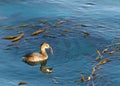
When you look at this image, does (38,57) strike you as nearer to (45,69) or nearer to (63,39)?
(45,69)

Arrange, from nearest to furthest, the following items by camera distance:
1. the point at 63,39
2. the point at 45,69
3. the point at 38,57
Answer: the point at 45,69 → the point at 38,57 → the point at 63,39

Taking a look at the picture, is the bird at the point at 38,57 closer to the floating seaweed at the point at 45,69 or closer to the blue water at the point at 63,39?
the blue water at the point at 63,39

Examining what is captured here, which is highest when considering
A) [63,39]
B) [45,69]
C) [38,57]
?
[63,39]

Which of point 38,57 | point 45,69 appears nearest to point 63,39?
point 38,57

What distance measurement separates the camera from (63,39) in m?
18.6

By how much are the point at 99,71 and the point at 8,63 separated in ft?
11.7

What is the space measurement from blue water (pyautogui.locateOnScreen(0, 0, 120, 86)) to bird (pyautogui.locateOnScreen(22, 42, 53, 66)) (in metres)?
0.25

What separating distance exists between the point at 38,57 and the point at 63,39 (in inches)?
72.0

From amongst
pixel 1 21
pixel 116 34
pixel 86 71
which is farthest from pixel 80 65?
pixel 1 21

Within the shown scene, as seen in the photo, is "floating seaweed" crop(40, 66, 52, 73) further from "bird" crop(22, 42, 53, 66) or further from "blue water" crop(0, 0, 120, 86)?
"bird" crop(22, 42, 53, 66)

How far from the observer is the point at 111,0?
78.7 feet

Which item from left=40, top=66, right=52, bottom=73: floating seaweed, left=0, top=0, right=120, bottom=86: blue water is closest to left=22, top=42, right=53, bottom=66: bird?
left=0, top=0, right=120, bottom=86: blue water

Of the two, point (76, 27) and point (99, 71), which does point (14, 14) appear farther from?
point (99, 71)

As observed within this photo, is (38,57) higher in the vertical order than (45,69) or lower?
higher
